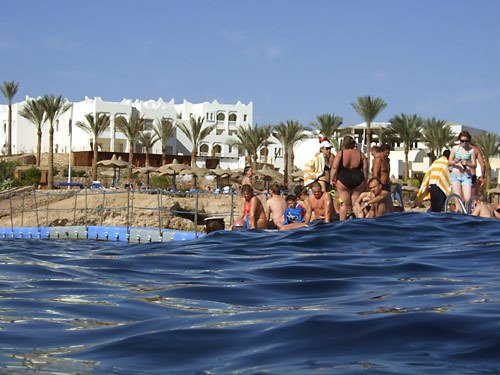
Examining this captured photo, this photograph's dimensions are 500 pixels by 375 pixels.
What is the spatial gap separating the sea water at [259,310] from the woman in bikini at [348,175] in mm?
3245

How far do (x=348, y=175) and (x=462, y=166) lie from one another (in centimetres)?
174

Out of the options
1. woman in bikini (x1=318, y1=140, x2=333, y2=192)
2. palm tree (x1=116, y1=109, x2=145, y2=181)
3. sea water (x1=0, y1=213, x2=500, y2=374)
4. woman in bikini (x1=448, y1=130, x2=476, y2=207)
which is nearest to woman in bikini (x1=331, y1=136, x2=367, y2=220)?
woman in bikini (x1=318, y1=140, x2=333, y2=192)

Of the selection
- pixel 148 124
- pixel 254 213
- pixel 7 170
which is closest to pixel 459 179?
pixel 254 213

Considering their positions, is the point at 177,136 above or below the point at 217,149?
above

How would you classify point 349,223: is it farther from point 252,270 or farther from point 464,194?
point 252,270

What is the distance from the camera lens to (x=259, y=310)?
4883 mm

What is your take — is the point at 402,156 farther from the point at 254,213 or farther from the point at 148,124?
the point at 254,213

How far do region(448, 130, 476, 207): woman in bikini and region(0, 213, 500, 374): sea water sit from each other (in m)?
3.64

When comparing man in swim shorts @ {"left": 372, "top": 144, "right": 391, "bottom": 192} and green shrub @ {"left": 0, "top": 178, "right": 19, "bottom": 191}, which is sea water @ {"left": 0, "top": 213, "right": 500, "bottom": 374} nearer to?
man in swim shorts @ {"left": 372, "top": 144, "right": 391, "bottom": 192}

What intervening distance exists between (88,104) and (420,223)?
220 ft

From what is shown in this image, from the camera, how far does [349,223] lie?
34.8 ft

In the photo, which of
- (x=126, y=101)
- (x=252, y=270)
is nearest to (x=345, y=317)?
(x=252, y=270)

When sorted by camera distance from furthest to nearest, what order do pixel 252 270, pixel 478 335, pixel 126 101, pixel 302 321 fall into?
pixel 126 101, pixel 252 270, pixel 302 321, pixel 478 335

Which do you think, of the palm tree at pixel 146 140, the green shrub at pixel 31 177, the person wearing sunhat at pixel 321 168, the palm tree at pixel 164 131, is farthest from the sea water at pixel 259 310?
the palm tree at pixel 146 140
